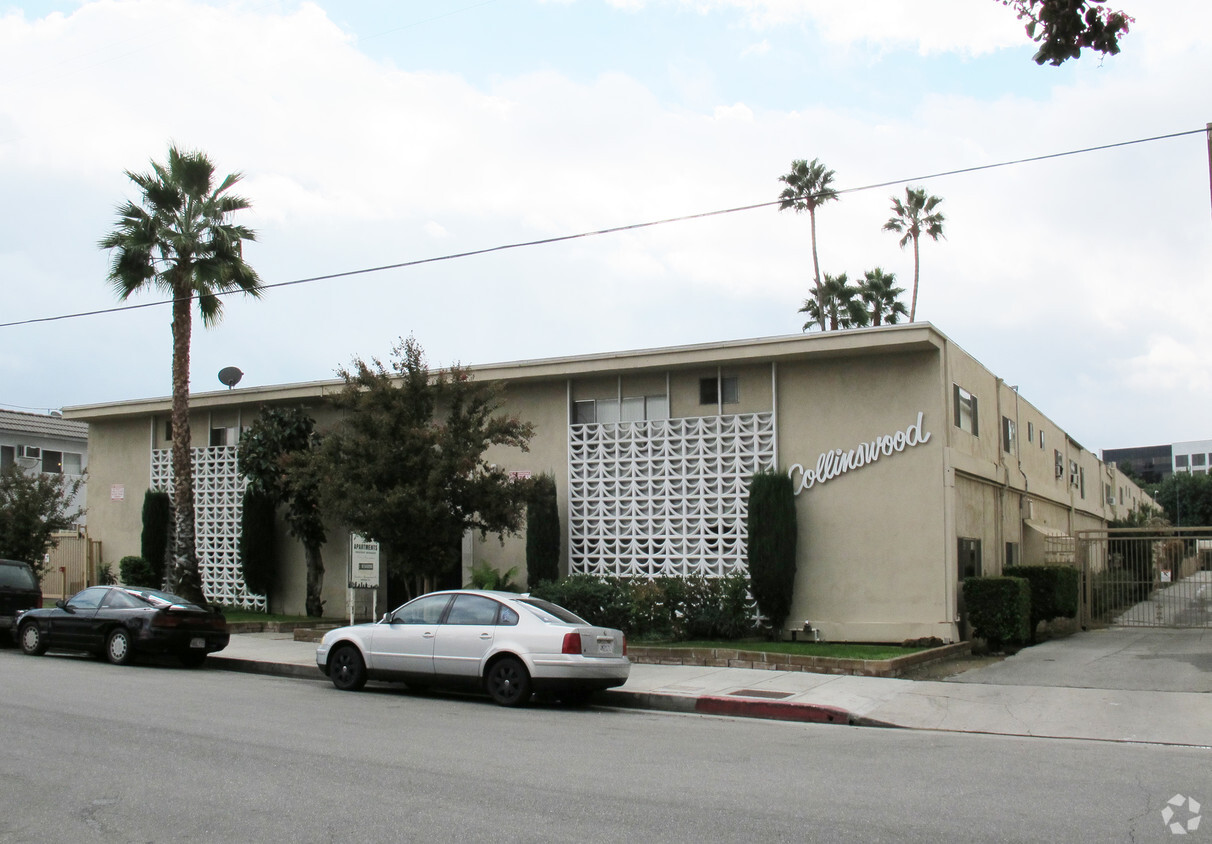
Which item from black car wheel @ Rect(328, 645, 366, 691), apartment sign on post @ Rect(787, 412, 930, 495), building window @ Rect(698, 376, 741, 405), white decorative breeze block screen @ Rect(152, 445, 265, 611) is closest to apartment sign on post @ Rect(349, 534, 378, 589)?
white decorative breeze block screen @ Rect(152, 445, 265, 611)

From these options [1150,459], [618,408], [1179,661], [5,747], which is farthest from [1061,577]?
[1150,459]

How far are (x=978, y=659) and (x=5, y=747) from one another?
1499 centimetres

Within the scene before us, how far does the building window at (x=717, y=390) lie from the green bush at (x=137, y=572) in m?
15.1

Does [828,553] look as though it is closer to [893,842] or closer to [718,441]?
[718,441]

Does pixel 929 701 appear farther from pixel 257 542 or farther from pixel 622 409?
pixel 257 542

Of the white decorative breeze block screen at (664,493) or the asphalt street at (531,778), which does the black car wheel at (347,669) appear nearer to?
the asphalt street at (531,778)

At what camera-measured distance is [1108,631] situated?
77.7 ft

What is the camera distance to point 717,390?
21.5 m

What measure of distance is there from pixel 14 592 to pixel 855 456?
15.7 metres

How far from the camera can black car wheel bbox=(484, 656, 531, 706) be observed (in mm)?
13398

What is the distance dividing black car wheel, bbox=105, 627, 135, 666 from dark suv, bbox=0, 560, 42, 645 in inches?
135

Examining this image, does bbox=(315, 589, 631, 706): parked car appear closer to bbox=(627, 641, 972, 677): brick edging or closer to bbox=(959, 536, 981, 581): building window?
bbox=(627, 641, 972, 677): brick edging

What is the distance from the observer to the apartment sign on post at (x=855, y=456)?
1964 centimetres

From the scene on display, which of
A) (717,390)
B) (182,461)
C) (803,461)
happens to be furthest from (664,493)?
(182,461)
